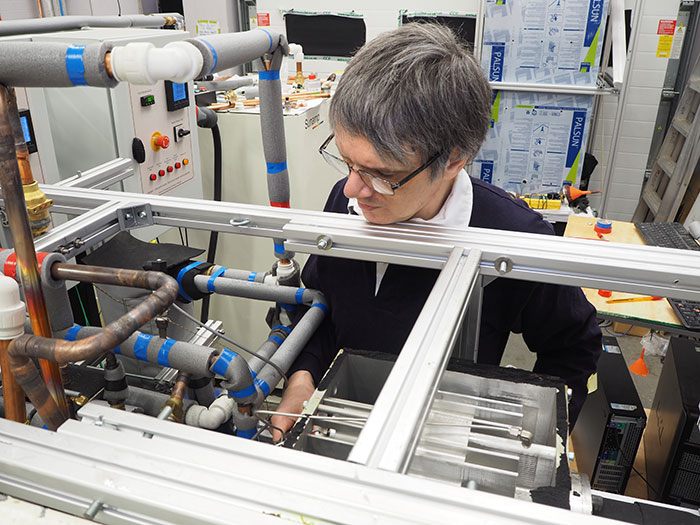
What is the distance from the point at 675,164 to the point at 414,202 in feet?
11.0

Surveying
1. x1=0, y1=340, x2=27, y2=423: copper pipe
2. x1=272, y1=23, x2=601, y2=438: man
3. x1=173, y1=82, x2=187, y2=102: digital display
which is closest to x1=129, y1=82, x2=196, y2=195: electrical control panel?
x1=173, y1=82, x2=187, y2=102: digital display

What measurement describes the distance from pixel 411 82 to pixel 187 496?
68 cm

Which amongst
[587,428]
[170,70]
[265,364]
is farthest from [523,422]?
[587,428]

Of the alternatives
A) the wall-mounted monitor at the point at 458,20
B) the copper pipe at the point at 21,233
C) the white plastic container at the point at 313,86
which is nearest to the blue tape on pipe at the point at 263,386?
the copper pipe at the point at 21,233

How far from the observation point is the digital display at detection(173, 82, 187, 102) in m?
2.01

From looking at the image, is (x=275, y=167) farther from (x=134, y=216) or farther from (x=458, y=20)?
(x=458, y=20)

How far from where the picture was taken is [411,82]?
875 mm

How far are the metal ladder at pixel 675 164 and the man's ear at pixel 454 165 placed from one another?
9.75 feet

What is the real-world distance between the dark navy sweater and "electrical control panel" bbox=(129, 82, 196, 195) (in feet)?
3.38

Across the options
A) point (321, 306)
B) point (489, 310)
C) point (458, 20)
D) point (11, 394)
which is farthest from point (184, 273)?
point (458, 20)

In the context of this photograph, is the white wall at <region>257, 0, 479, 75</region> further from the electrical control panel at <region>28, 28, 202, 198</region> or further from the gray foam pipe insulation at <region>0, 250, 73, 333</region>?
the gray foam pipe insulation at <region>0, 250, 73, 333</region>

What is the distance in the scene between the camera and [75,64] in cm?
51

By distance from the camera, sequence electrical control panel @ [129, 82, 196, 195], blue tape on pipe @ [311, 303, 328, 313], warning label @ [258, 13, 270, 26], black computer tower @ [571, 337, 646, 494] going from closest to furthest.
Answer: blue tape on pipe @ [311, 303, 328, 313], black computer tower @ [571, 337, 646, 494], electrical control panel @ [129, 82, 196, 195], warning label @ [258, 13, 270, 26]

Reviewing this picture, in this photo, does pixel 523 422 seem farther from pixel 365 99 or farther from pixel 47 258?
pixel 47 258
